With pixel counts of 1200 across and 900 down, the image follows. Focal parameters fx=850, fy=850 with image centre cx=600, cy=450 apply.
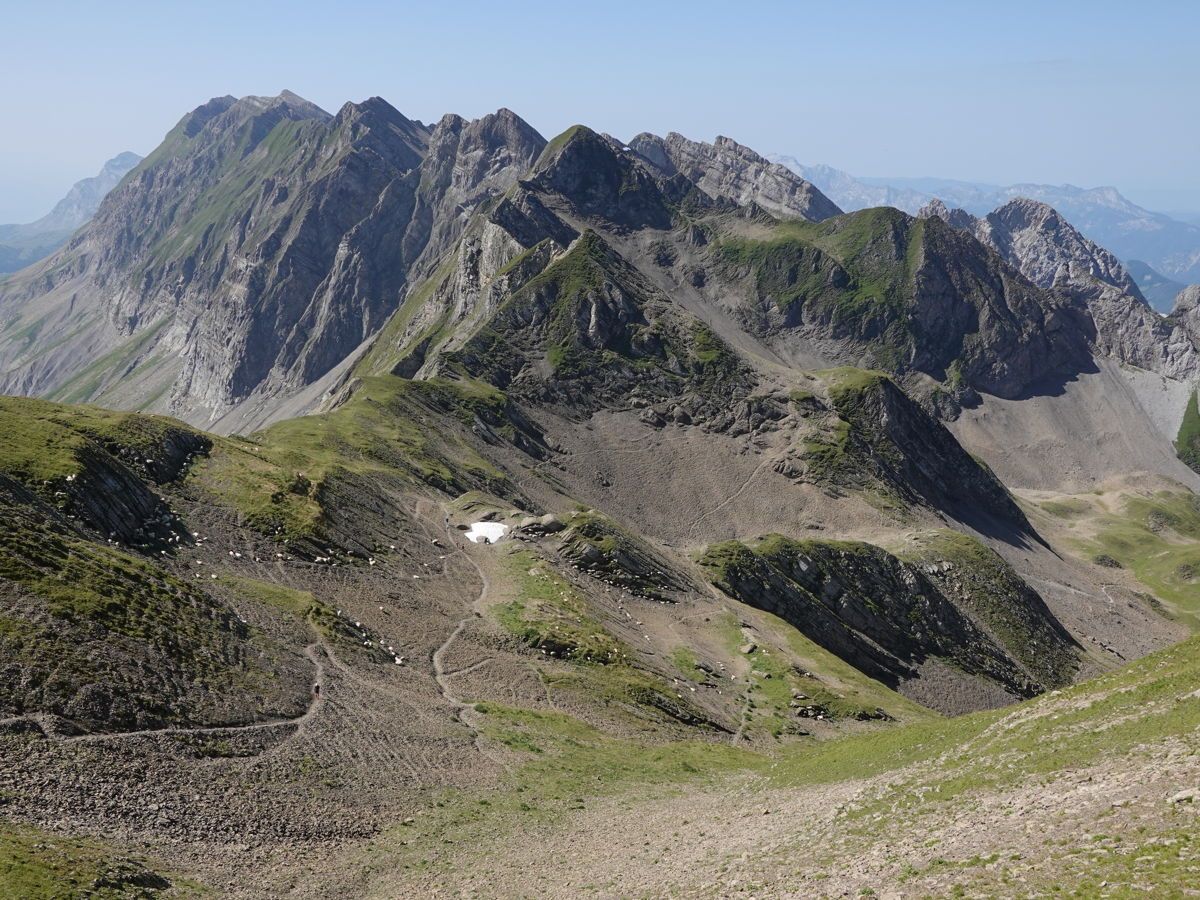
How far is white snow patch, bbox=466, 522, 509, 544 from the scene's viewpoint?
348 ft

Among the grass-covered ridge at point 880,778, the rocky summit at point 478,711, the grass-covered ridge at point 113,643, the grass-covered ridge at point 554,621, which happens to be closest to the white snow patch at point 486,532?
the rocky summit at point 478,711

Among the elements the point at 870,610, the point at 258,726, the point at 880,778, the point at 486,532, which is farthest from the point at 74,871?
the point at 870,610

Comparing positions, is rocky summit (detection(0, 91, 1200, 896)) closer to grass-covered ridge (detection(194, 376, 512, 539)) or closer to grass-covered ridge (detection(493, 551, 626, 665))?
grass-covered ridge (detection(493, 551, 626, 665))

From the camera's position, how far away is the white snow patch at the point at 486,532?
348 feet

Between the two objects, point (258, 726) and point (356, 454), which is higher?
point (356, 454)

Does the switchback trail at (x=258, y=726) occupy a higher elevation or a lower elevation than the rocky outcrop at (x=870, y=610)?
higher

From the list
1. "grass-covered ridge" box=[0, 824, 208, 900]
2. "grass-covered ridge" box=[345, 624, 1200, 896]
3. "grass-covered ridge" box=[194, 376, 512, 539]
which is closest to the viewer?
"grass-covered ridge" box=[345, 624, 1200, 896]

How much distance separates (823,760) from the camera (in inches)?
2217

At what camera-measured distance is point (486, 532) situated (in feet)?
355

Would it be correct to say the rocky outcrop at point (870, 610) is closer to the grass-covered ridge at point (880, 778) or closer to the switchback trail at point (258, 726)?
the grass-covered ridge at point (880, 778)

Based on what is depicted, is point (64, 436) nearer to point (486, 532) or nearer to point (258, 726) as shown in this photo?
point (258, 726)

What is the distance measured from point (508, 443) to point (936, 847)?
151429 millimetres

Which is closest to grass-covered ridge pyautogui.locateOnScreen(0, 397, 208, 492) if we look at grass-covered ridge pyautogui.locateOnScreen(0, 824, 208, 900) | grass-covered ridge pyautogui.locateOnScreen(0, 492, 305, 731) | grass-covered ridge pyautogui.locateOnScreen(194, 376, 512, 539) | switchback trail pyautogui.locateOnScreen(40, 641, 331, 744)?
grass-covered ridge pyautogui.locateOnScreen(194, 376, 512, 539)

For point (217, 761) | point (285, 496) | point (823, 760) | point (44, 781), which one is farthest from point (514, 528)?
point (44, 781)
